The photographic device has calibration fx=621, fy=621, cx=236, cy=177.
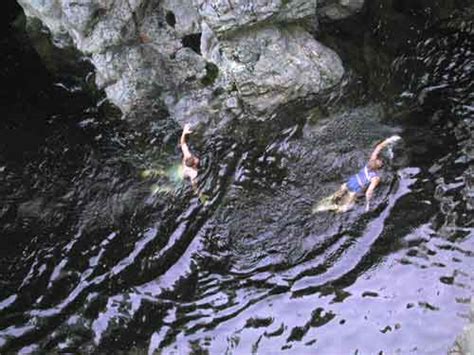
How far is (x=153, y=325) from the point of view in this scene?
12.8 meters

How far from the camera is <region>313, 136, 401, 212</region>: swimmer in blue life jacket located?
13.8m

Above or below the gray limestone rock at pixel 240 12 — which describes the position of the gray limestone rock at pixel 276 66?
below

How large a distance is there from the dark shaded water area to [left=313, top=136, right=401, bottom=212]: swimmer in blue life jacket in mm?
224

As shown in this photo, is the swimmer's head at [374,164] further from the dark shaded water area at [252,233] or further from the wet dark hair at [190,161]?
the wet dark hair at [190,161]

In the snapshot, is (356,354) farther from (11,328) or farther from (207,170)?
(11,328)

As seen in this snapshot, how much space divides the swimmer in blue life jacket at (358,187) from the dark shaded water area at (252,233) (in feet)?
0.73

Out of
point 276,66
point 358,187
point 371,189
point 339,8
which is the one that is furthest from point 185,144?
point 339,8

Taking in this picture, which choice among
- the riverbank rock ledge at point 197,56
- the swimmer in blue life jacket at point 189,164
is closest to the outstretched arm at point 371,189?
the riverbank rock ledge at point 197,56

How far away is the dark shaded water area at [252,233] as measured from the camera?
12422mm

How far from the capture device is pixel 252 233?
46.0 ft

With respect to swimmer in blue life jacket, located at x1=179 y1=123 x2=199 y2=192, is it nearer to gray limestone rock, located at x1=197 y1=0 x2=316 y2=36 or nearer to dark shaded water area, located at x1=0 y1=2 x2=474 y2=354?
dark shaded water area, located at x1=0 y1=2 x2=474 y2=354

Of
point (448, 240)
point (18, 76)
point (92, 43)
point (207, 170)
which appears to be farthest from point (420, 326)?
point (18, 76)

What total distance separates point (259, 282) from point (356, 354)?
8.41ft

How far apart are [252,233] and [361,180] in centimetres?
271
